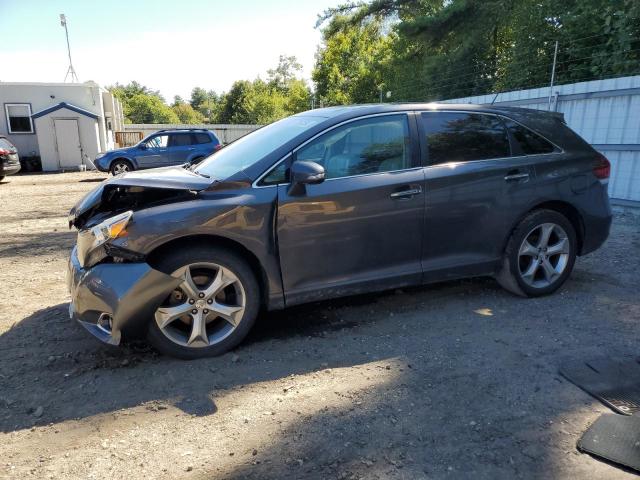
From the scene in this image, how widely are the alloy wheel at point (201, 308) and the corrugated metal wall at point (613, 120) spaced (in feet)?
24.8

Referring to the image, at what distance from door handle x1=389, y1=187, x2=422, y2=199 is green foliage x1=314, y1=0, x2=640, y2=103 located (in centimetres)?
893

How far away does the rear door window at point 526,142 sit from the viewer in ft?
13.9

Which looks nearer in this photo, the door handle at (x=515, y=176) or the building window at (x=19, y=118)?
the door handle at (x=515, y=176)

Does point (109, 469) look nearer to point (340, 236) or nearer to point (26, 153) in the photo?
point (340, 236)

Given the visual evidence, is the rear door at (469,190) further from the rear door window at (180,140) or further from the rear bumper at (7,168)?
the rear bumper at (7,168)

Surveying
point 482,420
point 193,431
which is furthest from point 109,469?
point 482,420

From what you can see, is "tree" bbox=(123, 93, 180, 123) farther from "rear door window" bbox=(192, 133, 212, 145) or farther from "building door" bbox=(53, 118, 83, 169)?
"rear door window" bbox=(192, 133, 212, 145)

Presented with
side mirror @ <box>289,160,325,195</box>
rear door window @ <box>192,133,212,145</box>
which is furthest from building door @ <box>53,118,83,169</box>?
side mirror @ <box>289,160,325,195</box>

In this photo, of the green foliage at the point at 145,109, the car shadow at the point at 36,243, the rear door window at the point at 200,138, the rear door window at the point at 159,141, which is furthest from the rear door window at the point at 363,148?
the green foliage at the point at 145,109

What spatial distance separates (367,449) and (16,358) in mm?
2588

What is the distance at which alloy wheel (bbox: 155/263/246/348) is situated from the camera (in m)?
3.19

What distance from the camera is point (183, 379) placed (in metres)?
3.03

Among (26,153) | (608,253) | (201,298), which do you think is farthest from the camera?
(26,153)

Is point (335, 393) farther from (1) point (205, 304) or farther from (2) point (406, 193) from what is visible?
(2) point (406, 193)
